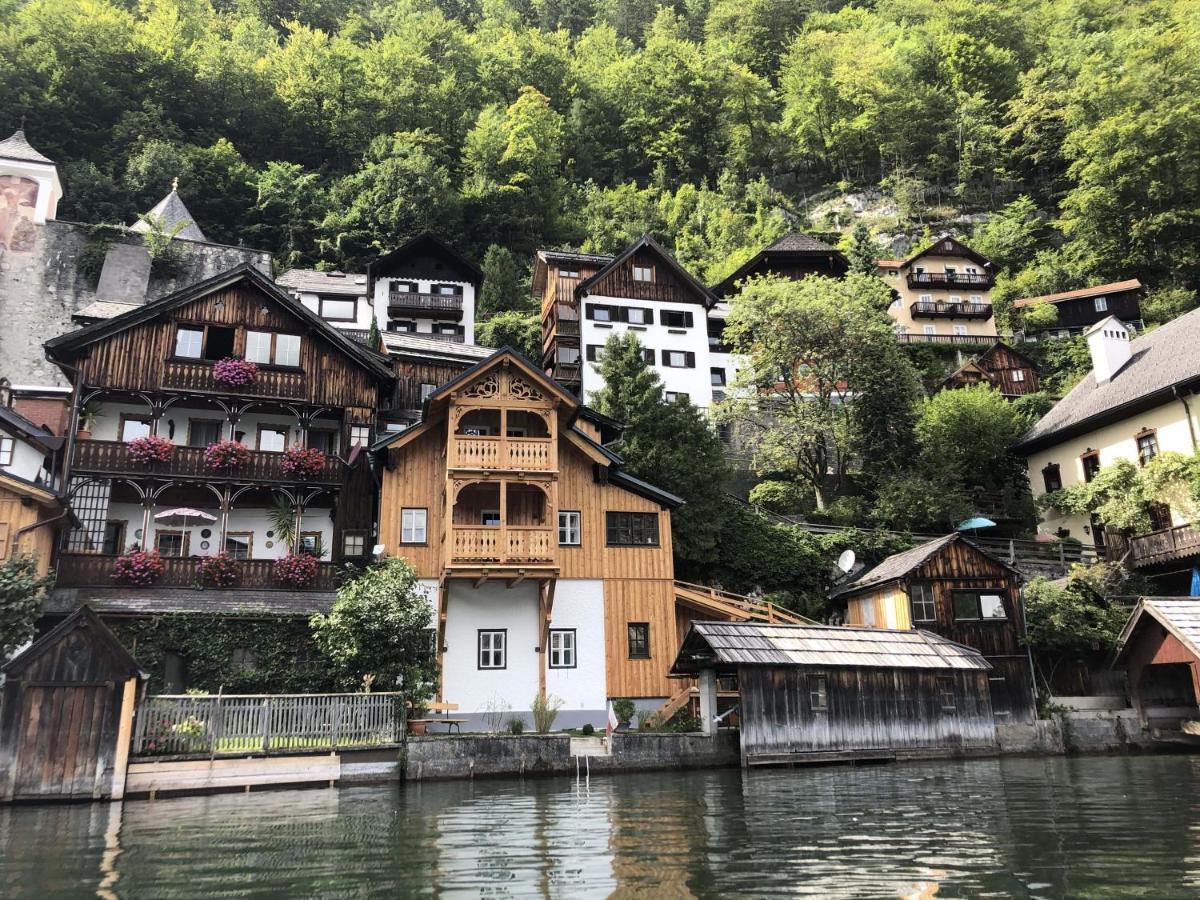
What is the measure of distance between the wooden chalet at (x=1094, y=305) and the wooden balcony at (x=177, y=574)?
55916mm

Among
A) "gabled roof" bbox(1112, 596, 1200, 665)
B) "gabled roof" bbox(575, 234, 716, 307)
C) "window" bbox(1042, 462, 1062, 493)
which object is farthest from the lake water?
"gabled roof" bbox(575, 234, 716, 307)

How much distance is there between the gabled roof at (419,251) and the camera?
59.1m

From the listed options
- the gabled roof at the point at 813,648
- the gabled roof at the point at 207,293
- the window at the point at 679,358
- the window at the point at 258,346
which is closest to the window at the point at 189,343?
the gabled roof at the point at 207,293

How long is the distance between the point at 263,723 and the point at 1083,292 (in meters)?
62.9

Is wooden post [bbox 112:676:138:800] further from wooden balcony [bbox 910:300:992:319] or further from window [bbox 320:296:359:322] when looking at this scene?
wooden balcony [bbox 910:300:992:319]

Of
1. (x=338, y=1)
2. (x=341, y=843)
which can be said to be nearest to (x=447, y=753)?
(x=341, y=843)

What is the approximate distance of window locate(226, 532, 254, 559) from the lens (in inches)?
1260

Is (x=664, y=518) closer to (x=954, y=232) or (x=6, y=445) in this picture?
(x=6, y=445)

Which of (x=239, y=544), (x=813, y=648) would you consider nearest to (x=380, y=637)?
(x=239, y=544)

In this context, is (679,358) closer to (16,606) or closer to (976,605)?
(976,605)

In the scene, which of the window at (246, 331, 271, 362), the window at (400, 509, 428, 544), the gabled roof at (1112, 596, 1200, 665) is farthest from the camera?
the window at (246, 331, 271, 362)

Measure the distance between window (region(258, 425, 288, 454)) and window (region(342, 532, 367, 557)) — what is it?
13.3 feet

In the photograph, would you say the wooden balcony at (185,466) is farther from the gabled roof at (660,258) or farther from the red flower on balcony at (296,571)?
the gabled roof at (660,258)

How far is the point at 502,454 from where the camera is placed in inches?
1165
